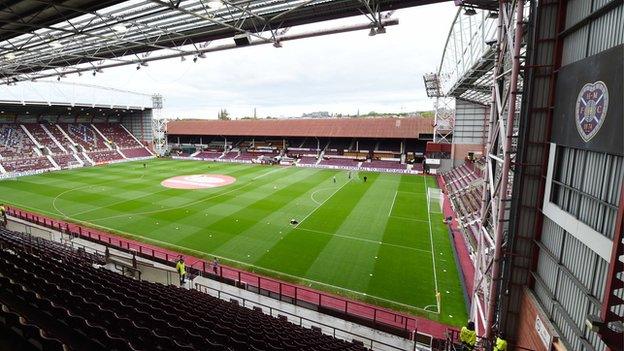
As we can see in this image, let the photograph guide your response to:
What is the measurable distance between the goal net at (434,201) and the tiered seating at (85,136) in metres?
52.7

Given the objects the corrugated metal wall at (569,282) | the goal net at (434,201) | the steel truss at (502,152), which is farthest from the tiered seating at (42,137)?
the corrugated metal wall at (569,282)

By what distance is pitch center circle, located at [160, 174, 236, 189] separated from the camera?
3322 cm

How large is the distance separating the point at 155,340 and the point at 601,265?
7.69 m

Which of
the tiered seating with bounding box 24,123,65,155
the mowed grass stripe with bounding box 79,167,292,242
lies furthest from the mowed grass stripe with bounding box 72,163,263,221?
the tiered seating with bounding box 24,123,65,155

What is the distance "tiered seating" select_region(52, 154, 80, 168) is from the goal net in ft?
160

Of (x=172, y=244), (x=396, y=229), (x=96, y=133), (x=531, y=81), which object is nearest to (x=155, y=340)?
(x=531, y=81)

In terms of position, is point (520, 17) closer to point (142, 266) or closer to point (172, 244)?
point (142, 266)

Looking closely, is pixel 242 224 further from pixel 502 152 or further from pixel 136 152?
pixel 136 152

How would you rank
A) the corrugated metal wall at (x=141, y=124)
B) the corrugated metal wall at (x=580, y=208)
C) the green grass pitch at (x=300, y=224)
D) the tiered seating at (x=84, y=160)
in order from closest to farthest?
1. the corrugated metal wall at (x=580, y=208)
2. the green grass pitch at (x=300, y=224)
3. the tiered seating at (x=84, y=160)
4. the corrugated metal wall at (x=141, y=124)

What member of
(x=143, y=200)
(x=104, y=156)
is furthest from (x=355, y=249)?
(x=104, y=156)

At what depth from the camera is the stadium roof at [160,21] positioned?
32.0 ft

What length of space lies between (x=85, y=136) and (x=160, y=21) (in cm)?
5313

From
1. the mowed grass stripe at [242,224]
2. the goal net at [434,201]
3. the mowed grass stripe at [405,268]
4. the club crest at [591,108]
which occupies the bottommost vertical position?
the mowed grass stripe at [405,268]

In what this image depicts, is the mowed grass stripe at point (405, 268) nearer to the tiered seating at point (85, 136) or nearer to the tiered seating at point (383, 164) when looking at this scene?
the tiered seating at point (383, 164)
